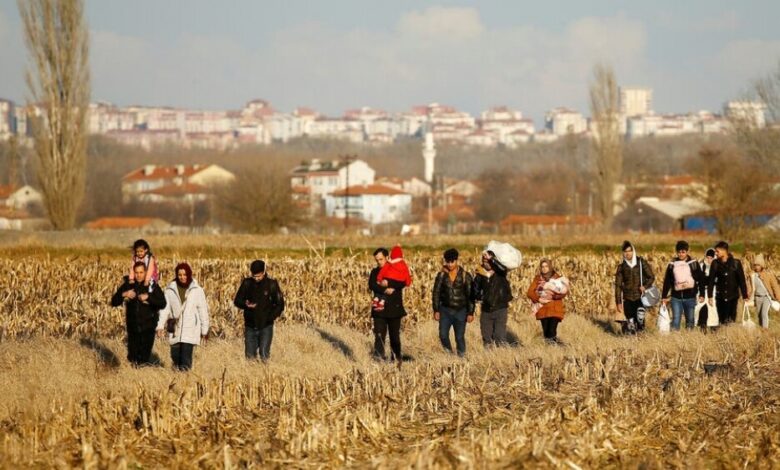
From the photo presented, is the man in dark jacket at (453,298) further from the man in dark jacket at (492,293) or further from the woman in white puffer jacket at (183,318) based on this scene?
the woman in white puffer jacket at (183,318)

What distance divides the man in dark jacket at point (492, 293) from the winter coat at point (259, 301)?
9.80 feet

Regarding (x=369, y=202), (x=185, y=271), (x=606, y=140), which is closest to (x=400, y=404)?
(x=185, y=271)

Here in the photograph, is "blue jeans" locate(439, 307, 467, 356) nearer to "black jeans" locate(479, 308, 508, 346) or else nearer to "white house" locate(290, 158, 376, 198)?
"black jeans" locate(479, 308, 508, 346)

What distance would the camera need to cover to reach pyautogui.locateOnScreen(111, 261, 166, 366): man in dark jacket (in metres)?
16.4

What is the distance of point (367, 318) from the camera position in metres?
26.5

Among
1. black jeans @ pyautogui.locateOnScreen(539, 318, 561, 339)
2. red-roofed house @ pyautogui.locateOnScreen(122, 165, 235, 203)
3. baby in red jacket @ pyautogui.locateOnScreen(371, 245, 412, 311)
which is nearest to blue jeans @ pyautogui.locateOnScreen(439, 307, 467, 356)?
baby in red jacket @ pyautogui.locateOnScreen(371, 245, 412, 311)

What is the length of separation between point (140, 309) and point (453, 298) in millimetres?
4410

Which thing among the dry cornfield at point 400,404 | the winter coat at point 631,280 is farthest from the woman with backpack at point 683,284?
the dry cornfield at point 400,404

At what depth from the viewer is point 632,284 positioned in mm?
21406

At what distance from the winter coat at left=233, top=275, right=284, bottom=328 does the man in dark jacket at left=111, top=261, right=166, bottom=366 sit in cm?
115

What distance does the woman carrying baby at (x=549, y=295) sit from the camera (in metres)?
20.0

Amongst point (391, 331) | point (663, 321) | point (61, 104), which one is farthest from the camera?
point (61, 104)

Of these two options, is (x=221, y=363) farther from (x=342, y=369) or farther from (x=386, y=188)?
(x=386, y=188)

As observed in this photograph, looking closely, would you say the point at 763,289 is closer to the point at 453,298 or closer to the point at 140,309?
the point at 453,298
